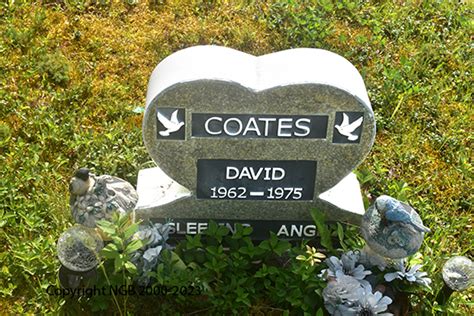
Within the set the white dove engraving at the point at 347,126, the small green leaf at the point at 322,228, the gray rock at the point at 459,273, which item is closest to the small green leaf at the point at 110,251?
the small green leaf at the point at 322,228

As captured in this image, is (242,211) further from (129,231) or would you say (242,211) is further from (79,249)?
(79,249)

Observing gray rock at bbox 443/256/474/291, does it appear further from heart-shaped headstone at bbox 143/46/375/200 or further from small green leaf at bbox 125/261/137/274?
small green leaf at bbox 125/261/137/274

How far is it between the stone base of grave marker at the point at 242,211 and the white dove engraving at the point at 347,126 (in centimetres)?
47

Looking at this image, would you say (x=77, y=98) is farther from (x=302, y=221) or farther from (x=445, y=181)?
(x=445, y=181)

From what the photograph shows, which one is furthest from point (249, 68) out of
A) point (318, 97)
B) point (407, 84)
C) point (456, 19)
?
point (456, 19)

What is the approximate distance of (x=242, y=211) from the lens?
4105 millimetres

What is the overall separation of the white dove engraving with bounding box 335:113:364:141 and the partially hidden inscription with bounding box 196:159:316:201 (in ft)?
0.88

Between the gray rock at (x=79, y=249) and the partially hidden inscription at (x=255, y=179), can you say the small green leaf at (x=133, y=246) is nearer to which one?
the gray rock at (x=79, y=249)

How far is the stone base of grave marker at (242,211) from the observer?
160 inches

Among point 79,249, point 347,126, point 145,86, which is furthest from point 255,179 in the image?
point 145,86

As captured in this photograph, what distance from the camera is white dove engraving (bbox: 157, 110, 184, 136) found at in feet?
12.0

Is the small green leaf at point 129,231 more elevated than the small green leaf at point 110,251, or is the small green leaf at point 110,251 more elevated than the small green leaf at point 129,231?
the small green leaf at point 129,231

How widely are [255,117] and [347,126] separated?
52 cm

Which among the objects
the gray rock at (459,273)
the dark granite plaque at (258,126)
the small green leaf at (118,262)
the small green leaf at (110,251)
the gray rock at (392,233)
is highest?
the dark granite plaque at (258,126)
